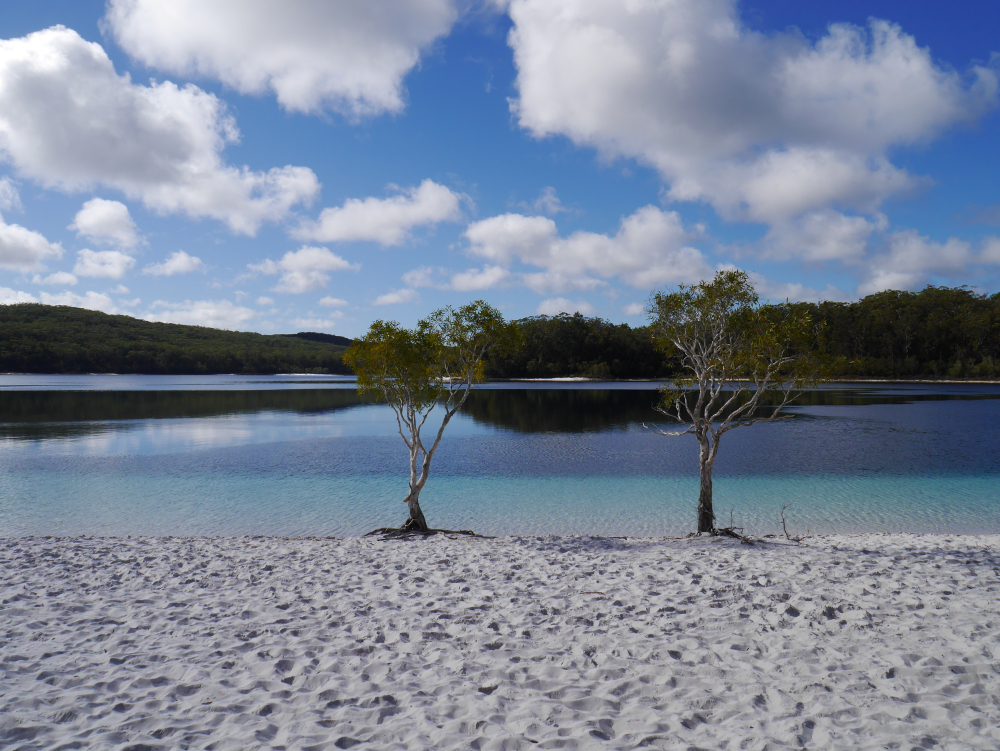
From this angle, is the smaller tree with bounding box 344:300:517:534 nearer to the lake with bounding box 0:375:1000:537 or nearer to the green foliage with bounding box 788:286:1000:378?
the lake with bounding box 0:375:1000:537

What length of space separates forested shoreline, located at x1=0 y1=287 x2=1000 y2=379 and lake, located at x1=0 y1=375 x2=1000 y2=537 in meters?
56.2

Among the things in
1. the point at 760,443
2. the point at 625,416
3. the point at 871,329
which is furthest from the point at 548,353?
the point at 760,443

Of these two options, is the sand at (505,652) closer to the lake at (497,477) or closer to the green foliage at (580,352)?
the lake at (497,477)

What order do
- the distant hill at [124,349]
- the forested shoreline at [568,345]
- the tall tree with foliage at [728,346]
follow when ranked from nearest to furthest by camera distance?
the tall tree with foliage at [728,346], the forested shoreline at [568,345], the distant hill at [124,349]

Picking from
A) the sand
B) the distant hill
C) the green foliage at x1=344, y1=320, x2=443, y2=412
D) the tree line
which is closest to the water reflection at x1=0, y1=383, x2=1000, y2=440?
the green foliage at x1=344, y1=320, x2=443, y2=412

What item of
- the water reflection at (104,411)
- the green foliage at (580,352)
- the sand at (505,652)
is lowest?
the sand at (505,652)

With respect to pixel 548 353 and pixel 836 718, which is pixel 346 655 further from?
pixel 548 353

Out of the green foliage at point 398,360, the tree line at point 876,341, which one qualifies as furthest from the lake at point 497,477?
the tree line at point 876,341

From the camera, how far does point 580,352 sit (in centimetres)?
13388

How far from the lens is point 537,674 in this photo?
5.21 metres

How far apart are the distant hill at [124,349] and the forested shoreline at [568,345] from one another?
237 mm

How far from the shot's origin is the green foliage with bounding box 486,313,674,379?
128 m

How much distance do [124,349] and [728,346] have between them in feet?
499

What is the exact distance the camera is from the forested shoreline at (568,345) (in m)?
103
